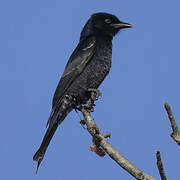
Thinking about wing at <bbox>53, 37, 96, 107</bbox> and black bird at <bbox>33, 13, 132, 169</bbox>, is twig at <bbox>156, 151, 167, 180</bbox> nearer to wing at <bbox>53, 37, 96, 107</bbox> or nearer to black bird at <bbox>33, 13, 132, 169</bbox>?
black bird at <bbox>33, 13, 132, 169</bbox>

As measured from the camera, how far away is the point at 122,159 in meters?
4.02

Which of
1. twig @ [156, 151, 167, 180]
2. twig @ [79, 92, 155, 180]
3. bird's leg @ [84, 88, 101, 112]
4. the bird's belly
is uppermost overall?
the bird's belly

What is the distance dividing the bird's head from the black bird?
0.22 meters

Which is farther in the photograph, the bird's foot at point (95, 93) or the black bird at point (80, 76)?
the black bird at point (80, 76)

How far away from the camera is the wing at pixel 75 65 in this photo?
7.77m

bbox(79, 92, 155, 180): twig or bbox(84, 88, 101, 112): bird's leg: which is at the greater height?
bbox(84, 88, 101, 112): bird's leg

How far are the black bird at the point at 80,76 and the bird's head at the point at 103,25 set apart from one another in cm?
22

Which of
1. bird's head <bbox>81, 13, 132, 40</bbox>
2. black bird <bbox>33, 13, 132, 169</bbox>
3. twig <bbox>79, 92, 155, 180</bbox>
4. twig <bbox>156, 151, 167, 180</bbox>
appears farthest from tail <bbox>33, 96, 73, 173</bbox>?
twig <bbox>156, 151, 167, 180</bbox>

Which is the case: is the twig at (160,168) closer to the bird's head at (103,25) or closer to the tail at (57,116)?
the tail at (57,116)

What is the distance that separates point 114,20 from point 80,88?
2.14m

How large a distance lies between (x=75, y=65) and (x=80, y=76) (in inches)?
11.7

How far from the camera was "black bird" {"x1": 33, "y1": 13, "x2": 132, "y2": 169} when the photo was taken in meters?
7.56

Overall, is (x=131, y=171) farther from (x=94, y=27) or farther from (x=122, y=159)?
(x=94, y=27)

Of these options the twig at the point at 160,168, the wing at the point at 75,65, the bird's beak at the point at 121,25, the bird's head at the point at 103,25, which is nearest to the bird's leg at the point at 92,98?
the wing at the point at 75,65
